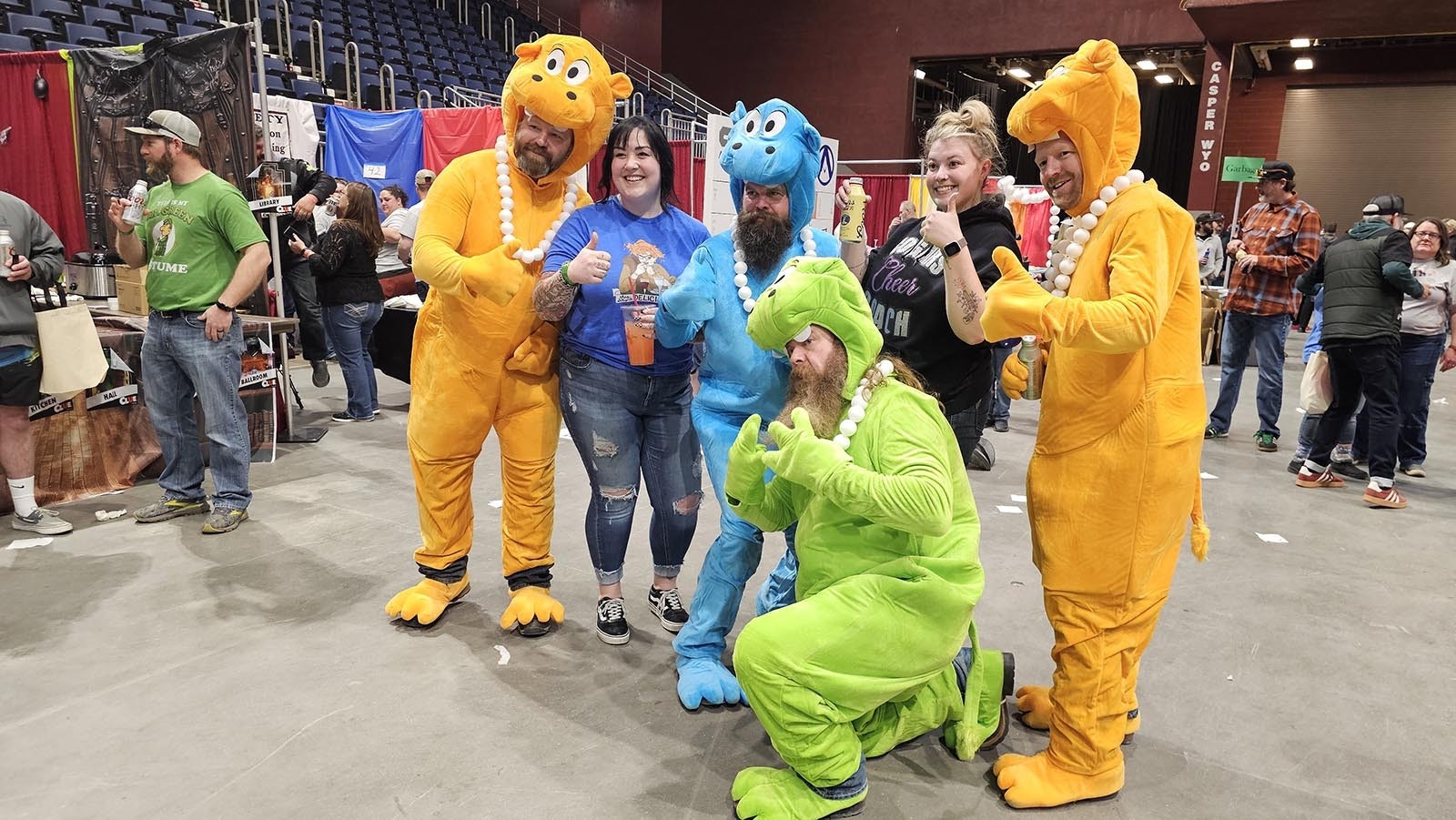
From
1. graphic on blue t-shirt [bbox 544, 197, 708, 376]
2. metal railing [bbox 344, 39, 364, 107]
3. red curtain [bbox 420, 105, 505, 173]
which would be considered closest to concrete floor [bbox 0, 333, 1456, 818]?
graphic on blue t-shirt [bbox 544, 197, 708, 376]

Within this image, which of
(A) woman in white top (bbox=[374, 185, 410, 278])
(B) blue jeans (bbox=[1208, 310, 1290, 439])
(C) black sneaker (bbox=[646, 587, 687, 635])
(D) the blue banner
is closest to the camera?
(C) black sneaker (bbox=[646, 587, 687, 635])

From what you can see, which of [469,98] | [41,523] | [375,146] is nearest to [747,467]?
[41,523]

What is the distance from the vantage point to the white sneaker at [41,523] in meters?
3.88

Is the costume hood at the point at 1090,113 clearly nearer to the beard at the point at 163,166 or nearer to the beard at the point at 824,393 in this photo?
the beard at the point at 824,393

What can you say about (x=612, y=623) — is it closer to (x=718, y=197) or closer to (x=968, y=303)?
(x=968, y=303)

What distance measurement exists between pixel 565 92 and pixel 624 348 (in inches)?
31.5

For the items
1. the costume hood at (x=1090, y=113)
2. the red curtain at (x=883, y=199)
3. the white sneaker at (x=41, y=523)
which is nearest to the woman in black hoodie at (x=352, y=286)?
the white sneaker at (x=41, y=523)

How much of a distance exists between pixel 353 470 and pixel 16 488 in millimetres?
1485

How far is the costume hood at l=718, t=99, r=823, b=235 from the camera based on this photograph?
2.39 m

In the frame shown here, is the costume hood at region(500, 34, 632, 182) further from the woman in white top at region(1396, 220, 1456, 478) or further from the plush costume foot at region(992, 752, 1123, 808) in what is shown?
the woman in white top at region(1396, 220, 1456, 478)

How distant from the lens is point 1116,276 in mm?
1912

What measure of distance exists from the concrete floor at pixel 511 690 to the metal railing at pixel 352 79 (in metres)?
8.33

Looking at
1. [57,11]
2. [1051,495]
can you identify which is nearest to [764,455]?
[1051,495]

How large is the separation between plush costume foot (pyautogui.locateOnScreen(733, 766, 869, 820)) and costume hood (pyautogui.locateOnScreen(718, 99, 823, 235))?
4.76 feet
